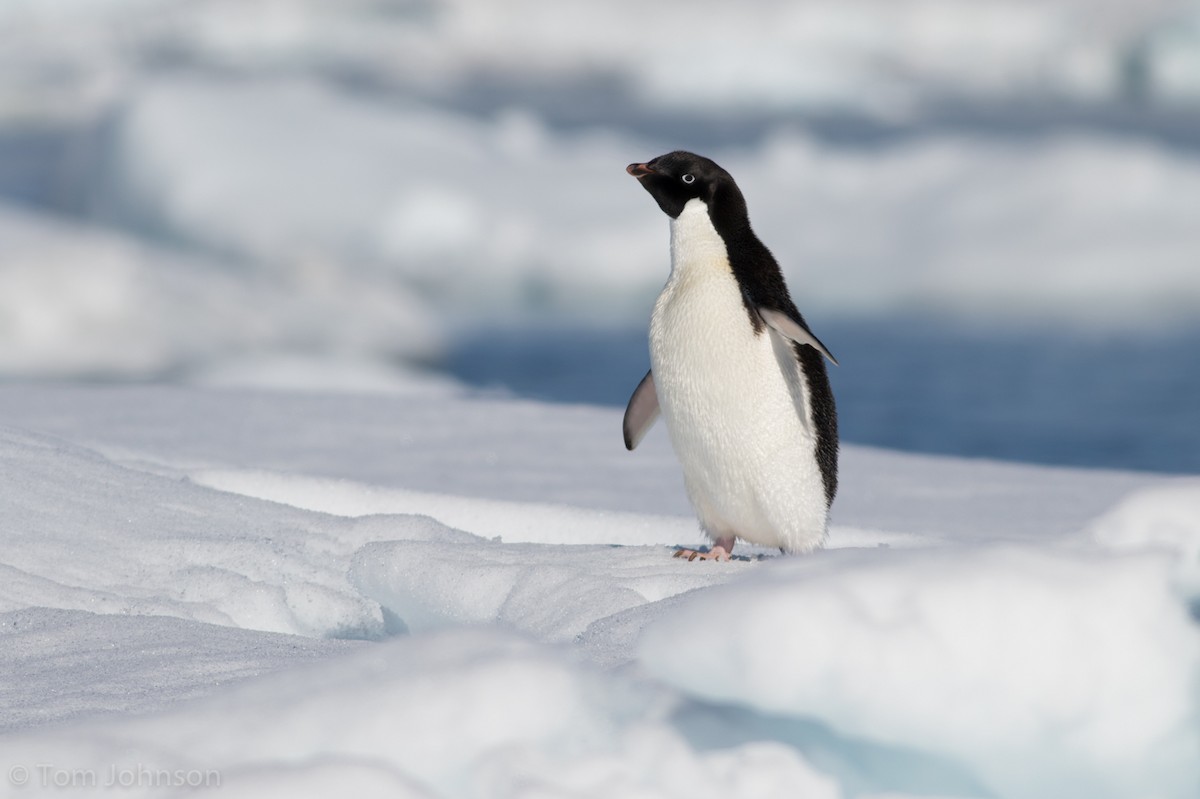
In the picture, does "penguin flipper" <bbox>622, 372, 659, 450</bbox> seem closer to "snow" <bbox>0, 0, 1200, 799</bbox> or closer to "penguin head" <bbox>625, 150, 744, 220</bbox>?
"snow" <bbox>0, 0, 1200, 799</bbox>

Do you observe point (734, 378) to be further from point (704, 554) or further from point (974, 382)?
point (974, 382)

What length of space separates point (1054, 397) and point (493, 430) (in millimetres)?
4226

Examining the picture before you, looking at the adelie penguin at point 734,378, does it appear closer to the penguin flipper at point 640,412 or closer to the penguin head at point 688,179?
the penguin head at point 688,179

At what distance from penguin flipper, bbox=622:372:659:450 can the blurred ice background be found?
4084 mm

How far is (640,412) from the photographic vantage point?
A: 244 cm

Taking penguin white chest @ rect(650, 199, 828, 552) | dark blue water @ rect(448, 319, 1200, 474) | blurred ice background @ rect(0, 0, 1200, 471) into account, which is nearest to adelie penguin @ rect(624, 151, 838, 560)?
penguin white chest @ rect(650, 199, 828, 552)

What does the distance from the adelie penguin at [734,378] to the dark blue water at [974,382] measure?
4208mm

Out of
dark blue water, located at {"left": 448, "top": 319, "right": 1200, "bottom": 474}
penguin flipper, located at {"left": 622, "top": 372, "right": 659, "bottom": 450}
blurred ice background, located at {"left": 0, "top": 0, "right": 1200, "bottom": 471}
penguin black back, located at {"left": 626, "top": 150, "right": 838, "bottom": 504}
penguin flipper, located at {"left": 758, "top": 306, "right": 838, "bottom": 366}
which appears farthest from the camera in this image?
blurred ice background, located at {"left": 0, "top": 0, "right": 1200, "bottom": 471}

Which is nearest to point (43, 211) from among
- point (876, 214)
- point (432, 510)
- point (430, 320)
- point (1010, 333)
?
point (430, 320)

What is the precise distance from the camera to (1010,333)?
8375 millimetres

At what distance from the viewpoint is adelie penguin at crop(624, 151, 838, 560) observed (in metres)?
2.14

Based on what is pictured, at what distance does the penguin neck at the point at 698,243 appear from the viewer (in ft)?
7.19

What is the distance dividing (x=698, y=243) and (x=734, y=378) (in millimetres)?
213

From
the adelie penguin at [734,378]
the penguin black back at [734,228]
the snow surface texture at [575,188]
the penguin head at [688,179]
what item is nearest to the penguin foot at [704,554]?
the adelie penguin at [734,378]
